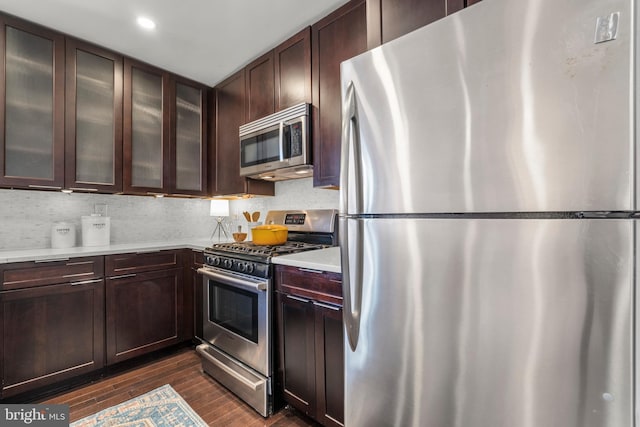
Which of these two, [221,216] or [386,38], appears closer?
[386,38]

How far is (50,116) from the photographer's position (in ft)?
7.09

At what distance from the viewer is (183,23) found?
6.67ft

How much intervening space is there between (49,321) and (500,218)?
2733mm

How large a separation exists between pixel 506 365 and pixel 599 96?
66cm

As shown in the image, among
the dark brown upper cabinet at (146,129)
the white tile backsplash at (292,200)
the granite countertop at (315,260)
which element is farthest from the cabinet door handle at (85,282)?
the granite countertop at (315,260)

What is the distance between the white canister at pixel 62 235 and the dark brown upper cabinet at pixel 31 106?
363 millimetres

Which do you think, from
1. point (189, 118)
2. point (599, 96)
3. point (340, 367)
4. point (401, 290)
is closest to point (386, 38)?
point (599, 96)

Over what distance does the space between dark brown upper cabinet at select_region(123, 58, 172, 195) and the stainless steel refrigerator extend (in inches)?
92.5

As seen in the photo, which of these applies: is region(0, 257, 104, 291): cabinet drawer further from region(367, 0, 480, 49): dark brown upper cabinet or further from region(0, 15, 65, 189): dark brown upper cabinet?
region(367, 0, 480, 49): dark brown upper cabinet

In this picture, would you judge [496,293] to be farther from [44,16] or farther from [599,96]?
[44,16]

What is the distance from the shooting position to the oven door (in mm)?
1767

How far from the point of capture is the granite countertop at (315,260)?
1.48m

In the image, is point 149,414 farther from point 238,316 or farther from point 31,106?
point 31,106

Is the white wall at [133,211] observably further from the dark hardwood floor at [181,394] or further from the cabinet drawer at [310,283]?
the dark hardwood floor at [181,394]
